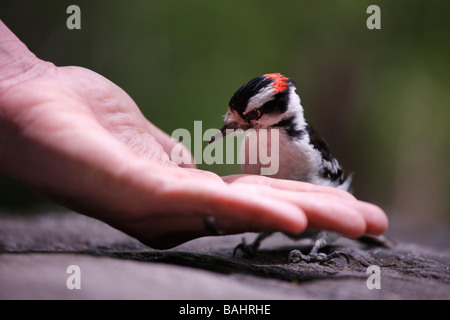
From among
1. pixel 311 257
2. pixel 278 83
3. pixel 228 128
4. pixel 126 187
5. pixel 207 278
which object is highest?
pixel 278 83

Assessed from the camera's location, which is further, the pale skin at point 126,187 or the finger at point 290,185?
the finger at point 290,185

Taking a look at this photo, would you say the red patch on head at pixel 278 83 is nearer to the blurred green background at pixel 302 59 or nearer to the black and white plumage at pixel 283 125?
the black and white plumage at pixel 283 125

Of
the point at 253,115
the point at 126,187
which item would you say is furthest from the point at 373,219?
the point at 253,115

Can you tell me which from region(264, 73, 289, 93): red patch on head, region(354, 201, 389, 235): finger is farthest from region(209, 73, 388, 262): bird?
region(354, 201, 389, 235): finger

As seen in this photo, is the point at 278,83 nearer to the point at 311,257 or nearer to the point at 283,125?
the point at 283,125

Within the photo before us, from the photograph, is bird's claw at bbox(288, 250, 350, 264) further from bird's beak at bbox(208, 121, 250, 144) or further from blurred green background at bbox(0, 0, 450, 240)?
blurred green background at bbox(0, 0, 450, 240)

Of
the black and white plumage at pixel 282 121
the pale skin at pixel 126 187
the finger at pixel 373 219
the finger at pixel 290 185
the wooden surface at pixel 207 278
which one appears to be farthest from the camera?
the black and white plumage at pixel 282 121

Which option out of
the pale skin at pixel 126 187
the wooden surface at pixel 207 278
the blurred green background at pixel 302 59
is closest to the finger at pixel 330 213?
the pale skin at pixel 126 187
